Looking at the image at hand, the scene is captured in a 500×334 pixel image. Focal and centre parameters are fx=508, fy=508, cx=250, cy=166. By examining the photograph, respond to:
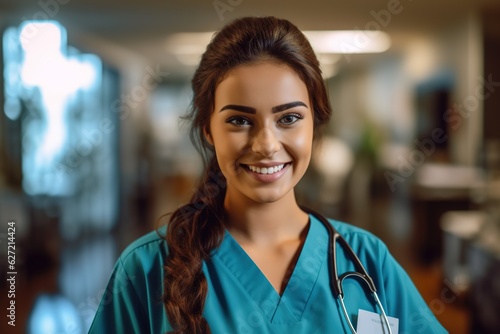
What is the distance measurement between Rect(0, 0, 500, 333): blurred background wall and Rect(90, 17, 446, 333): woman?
0.68 ft

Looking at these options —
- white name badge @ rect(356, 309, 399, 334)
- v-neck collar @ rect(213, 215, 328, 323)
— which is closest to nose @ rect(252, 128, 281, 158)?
v-neck collar @ rect(213, 215, 328, 323)

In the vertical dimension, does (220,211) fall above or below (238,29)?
below

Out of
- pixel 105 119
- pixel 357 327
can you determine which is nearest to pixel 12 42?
pixel 105 119

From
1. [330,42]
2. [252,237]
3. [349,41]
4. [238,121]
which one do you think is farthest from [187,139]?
[330,42]

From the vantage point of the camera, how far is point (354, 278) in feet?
3.04

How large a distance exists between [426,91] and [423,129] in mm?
439

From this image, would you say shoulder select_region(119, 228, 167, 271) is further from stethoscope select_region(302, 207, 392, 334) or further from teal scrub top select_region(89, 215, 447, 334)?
stethoscope select_region(302, 207, 392, 334)

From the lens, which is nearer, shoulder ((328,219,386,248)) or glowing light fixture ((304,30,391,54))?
shoulder ((328,219,386,248))

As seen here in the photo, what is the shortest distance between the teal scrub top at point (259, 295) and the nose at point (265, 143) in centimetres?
23

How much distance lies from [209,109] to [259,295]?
1.13 ft

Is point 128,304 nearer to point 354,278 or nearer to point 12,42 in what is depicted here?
point 354,278

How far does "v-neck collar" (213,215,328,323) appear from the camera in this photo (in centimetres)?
90

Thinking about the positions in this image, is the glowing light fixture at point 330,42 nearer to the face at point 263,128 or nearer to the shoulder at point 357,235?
the shoulder at point 357,235

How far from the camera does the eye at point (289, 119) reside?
839 mm
